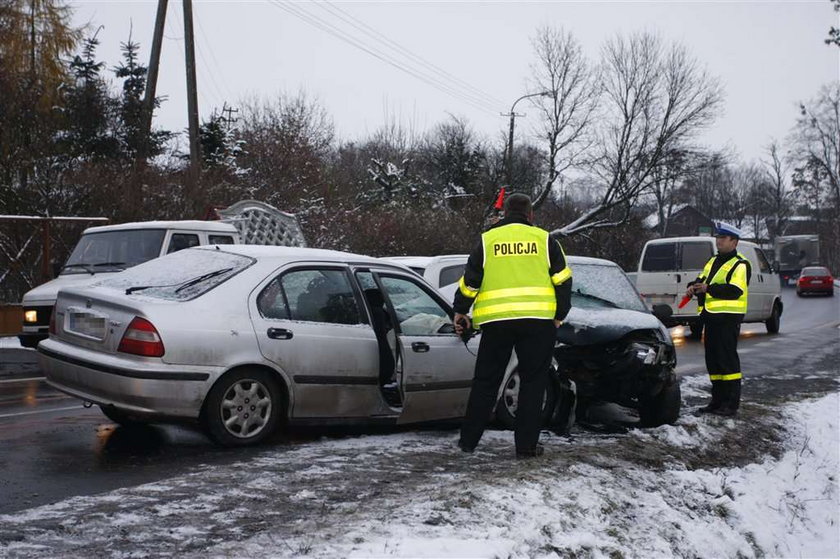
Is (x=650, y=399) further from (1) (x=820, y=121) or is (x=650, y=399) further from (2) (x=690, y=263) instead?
(1) (x=820, y=121)

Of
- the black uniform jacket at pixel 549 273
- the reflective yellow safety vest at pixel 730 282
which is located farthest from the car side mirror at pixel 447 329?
the reflective yellow safety vest at pixel 730 282

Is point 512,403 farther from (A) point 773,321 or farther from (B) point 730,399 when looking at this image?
(A) point 773,321

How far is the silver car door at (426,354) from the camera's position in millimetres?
6566

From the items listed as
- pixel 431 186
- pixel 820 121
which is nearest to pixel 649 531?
pixel 431 186

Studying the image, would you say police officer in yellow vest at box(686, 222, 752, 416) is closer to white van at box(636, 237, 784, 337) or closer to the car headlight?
the car headlight

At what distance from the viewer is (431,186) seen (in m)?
44.8

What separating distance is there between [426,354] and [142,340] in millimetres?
2093

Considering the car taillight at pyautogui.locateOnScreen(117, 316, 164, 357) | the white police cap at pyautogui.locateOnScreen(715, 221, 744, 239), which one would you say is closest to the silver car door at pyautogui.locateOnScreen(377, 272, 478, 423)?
the car taillight at pyautogui.locateOnScreen(117, 316, 164, 357)

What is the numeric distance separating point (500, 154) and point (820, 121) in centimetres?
4384

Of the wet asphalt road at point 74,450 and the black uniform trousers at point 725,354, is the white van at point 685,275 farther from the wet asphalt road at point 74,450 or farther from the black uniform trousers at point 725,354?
the wet asphalt road at point 74,450

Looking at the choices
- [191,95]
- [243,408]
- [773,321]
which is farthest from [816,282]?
[243,408]

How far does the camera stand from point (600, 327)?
7664 millimetres

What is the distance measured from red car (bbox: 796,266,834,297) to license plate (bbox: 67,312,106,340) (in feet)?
143

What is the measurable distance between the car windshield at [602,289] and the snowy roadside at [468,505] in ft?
4.82
